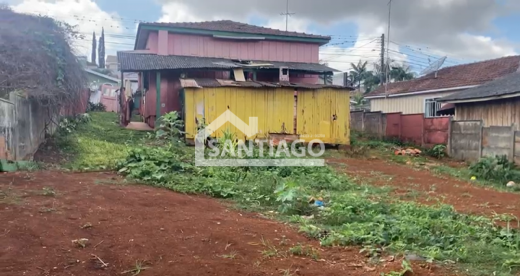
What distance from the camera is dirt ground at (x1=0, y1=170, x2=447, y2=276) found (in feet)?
10.00

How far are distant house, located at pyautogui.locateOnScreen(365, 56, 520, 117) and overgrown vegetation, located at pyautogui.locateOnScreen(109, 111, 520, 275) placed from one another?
38.3ft

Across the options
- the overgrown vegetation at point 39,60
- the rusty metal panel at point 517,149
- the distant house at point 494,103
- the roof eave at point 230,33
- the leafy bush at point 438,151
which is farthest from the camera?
the roof eave at point 230,33

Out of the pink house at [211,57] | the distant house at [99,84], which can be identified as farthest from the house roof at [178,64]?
the distant house at [99,84]

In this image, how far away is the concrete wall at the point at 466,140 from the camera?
1152cm

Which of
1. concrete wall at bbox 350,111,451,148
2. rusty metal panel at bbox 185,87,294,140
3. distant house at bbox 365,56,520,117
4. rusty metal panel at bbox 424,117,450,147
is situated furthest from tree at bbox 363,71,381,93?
rusty metal panel at bbox 185,87,294,140

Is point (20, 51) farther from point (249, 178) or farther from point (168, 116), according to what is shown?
point (249, 178)

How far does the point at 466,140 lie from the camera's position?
39.4 ft

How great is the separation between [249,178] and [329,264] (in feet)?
14.1

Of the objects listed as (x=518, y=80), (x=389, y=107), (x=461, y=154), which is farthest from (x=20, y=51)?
(x=389, y=107)

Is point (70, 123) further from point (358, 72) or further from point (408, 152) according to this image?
point (358, 72)

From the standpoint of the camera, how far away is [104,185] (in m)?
6.09

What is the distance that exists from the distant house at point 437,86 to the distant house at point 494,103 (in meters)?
2.63

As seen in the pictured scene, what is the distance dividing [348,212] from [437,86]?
673 inches

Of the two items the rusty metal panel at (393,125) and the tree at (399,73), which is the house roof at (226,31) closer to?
the rusty metal panel at (393,125)
